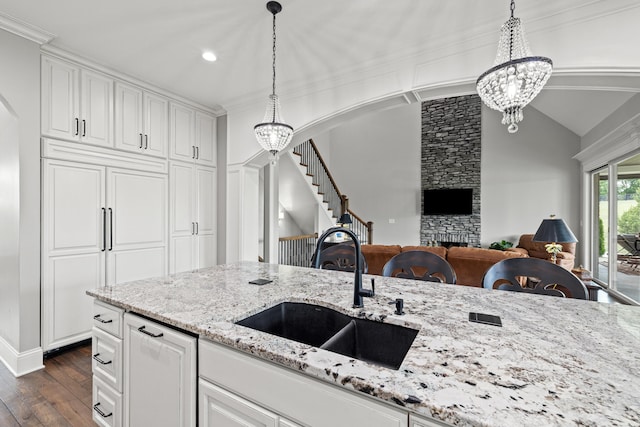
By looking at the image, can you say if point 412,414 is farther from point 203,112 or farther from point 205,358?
point 203,112

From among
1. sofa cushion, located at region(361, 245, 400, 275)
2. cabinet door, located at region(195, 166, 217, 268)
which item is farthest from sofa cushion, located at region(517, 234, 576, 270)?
cabinet door, located at region(195, 166, 217, 268)

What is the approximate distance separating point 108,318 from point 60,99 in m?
2.48

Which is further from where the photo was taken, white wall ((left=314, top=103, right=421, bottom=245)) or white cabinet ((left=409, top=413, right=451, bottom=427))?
white wall ((left=314, top=103, right=421, bottom=245))

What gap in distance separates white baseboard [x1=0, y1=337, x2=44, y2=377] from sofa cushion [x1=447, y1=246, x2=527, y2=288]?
4308mm

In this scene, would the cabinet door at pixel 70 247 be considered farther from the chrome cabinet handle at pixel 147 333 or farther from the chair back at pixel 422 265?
the chair back at pixel 422 265

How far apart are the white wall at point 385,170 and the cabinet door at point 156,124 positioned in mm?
5972

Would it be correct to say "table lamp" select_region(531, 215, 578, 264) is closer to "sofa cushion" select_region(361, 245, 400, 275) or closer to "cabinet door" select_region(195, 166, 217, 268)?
"sofa cushion" select_region(361, 245, 400, 275)

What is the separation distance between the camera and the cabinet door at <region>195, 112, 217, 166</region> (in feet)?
13.5

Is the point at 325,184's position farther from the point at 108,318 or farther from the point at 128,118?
the point at 108,318

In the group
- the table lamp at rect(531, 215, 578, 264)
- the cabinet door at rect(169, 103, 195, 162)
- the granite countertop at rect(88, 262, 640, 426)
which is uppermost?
the cabinet door at rect(169, 103, 195, 162)

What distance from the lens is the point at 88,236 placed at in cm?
298

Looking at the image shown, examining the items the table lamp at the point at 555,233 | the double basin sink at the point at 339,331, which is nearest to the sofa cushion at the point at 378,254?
the table lamp at the point at 555,233

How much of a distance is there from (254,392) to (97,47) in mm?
3402

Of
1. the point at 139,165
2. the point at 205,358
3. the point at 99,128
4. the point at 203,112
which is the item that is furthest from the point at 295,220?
the point at 205,358
